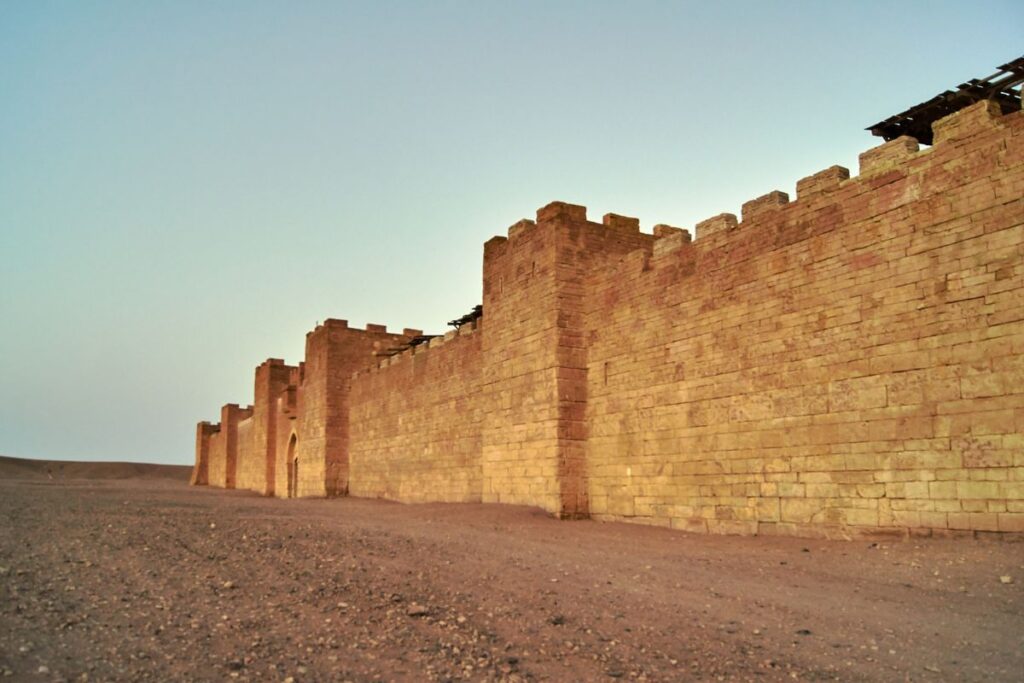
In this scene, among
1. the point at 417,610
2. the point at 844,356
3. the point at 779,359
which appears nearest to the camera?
the point at 417,610

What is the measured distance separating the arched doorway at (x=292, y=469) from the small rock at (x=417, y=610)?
27.5 m

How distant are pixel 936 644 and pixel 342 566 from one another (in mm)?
4940

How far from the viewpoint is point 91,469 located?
6625cm

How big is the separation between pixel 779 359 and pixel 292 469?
26398 millimetres

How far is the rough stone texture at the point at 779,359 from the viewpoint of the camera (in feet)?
28.6

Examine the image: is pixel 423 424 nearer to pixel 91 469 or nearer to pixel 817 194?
pixel 817 194

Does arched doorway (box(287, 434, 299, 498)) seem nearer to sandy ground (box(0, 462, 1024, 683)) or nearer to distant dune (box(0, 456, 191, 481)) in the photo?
sandy ground (box(0, 462, 1024, 683))

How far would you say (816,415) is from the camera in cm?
1040

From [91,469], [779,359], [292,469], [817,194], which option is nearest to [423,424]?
[779,359]

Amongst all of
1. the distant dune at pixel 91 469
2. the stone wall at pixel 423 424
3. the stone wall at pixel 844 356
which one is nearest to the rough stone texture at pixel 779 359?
the stone wall at pixel 844 356

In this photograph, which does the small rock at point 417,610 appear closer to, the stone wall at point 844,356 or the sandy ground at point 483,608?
the sandy ground at point 483,608

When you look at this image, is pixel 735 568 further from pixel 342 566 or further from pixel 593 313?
pixel 593 313

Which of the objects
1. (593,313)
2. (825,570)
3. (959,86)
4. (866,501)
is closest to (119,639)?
(825,570)

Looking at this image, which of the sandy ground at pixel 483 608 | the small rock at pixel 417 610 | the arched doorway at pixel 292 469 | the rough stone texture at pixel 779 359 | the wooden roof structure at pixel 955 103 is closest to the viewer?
the sandy ground at pixel 483 608
